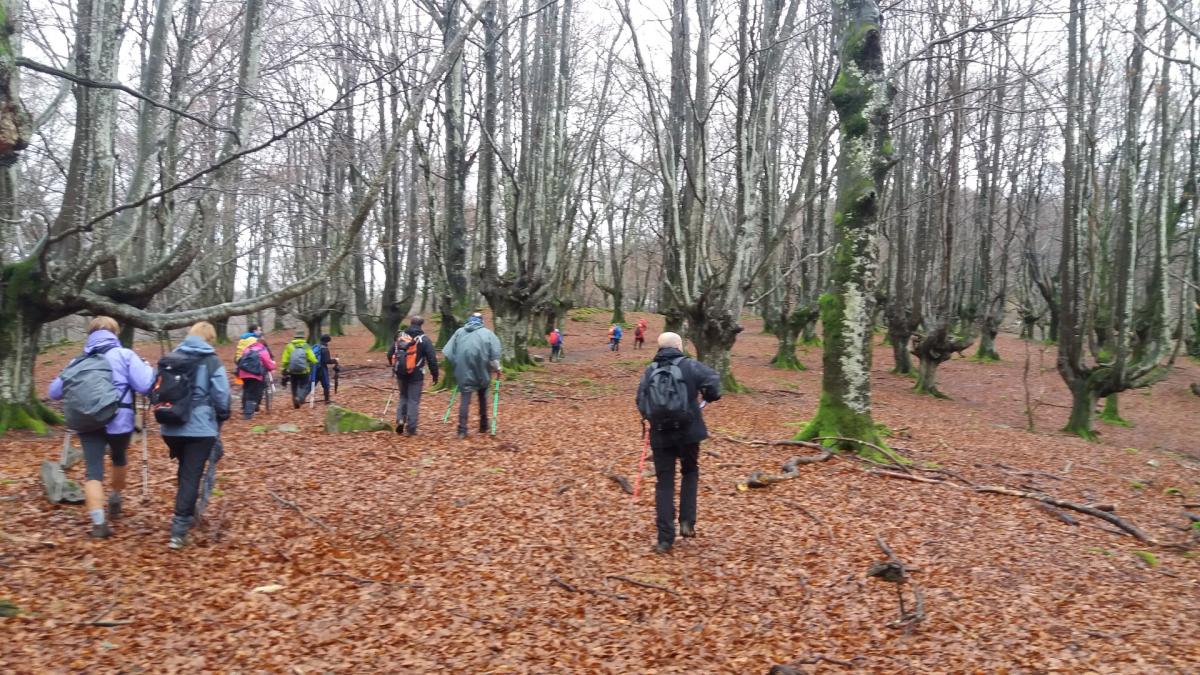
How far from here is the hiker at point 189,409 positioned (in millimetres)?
5164

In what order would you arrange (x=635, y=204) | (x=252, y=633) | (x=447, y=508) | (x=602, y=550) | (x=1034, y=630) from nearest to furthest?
1. (x=252, y=633)
2. (x=1034, y=630)
3. (x=602, y=550)
4. (x=447, y=508)
5. (x=635, y=204)

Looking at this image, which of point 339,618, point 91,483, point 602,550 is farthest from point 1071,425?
point 91,483

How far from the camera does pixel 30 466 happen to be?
23.4 ft

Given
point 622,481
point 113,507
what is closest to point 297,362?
point 113,507

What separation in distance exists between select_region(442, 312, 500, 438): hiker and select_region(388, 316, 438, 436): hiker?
34 centimetres

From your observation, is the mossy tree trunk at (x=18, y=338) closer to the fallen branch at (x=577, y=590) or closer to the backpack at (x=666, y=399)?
the fallen branch at (x=577, y=590)

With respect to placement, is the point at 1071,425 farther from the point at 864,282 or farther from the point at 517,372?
the point at 517,372

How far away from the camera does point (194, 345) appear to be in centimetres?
536

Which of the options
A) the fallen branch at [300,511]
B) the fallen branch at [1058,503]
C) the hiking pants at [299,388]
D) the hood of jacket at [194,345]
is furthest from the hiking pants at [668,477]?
the hiking pants at [299,388]

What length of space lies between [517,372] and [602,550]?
12200mm

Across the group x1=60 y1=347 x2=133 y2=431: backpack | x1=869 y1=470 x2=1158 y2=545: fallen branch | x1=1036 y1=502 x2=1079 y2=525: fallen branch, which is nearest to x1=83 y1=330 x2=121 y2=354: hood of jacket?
x1=60 y1=347 x2=133 y2=431: backpack

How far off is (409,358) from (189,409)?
14.0 ft

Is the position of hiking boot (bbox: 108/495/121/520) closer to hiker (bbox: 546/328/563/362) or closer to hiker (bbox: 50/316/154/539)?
hiker (bbox: 50/316/154/539)

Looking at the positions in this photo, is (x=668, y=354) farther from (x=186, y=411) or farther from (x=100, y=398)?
(x=100, y=398)
